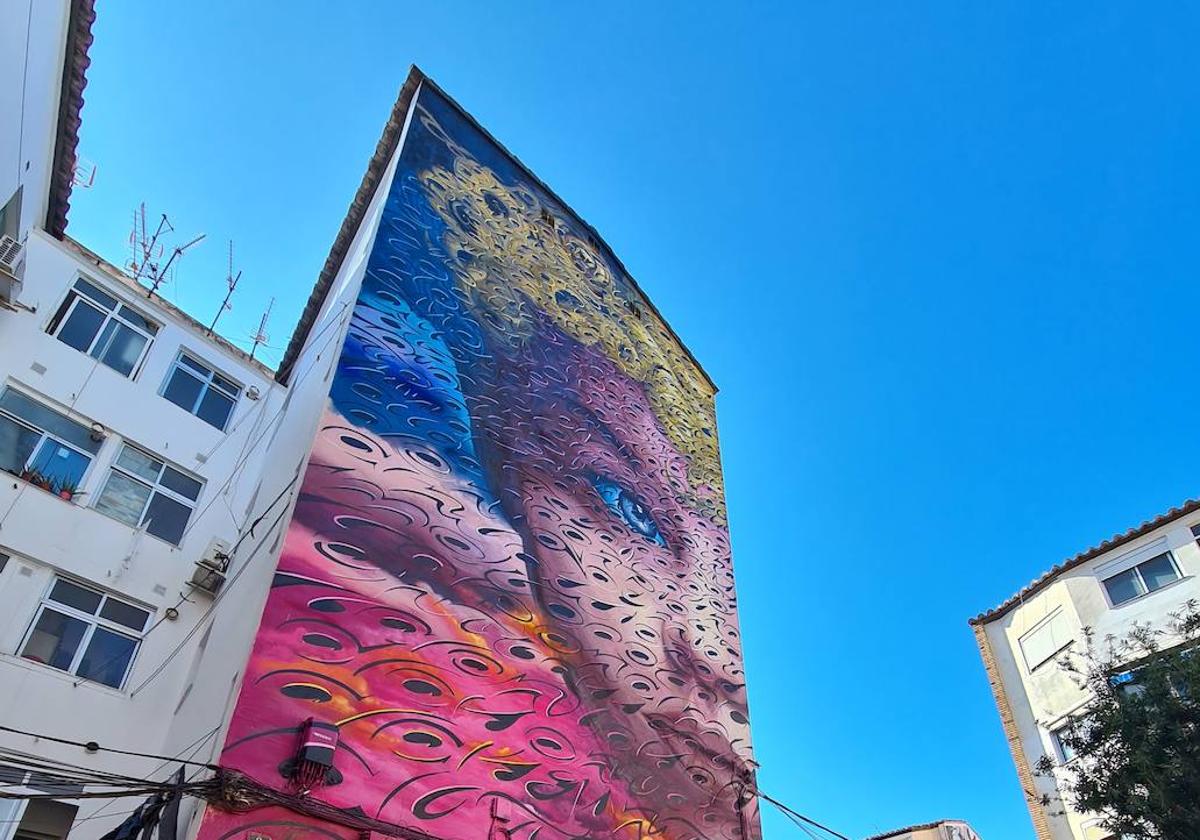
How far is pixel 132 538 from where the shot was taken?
31.6 feet

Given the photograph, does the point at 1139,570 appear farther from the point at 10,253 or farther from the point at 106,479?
the point at 10,253

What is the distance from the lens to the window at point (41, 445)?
29.9 ft

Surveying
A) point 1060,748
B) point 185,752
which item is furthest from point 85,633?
point 1060,748

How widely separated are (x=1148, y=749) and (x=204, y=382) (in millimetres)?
13142

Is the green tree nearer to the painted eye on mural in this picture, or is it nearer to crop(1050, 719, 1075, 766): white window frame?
crop(1050, 719, 1075, 766): white window frame

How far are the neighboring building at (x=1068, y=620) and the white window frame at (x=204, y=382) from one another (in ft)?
48.8

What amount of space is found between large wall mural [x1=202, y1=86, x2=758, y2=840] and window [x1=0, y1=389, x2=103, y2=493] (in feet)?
13.0

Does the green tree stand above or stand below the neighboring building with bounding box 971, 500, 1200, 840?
below

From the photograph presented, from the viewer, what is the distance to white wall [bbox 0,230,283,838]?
26.4 ft

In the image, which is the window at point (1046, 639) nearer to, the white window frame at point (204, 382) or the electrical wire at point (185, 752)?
the electrical wire at point (185, 752)

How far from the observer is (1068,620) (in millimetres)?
15523

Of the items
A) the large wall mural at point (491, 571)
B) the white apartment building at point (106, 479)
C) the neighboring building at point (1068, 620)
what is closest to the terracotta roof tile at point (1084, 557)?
the neighboring building at point (1068, 620)

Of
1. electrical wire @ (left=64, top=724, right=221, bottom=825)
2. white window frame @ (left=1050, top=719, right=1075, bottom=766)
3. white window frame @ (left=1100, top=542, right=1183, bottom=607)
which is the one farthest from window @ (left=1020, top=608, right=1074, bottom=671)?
electrical wire @ (left=64, top=724, right=221, bottom=825)

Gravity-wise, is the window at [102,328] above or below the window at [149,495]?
above
